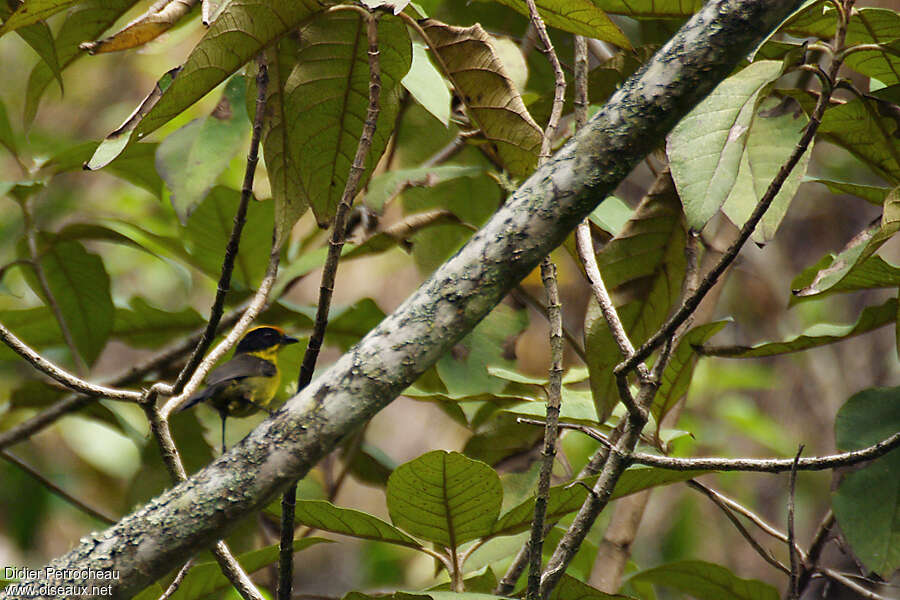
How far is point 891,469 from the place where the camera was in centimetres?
123

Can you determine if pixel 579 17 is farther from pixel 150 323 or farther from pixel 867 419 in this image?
pixel 150 323

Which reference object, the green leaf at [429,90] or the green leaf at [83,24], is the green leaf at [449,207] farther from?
the green leaf at [83,24]

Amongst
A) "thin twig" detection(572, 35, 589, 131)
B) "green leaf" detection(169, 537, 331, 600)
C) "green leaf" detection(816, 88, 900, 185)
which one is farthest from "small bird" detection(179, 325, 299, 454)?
"green leaf" detection(816, 88, 900, 185)

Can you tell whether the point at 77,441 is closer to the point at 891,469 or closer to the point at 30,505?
the point at 30,505

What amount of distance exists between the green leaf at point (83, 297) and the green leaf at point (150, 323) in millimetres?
104

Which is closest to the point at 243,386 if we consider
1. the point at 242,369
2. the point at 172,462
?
the point at 242,369

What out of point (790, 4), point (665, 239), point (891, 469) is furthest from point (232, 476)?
point (891, 469)

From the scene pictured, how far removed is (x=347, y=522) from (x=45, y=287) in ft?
2.93

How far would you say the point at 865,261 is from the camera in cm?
112

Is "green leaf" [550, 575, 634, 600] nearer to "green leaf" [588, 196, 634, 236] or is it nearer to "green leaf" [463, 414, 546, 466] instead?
"green leaf" [463, 414, 546, 466]

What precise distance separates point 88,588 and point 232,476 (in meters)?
0.14

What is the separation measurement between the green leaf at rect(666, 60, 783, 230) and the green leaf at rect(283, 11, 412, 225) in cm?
36

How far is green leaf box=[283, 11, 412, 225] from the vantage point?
108 cm

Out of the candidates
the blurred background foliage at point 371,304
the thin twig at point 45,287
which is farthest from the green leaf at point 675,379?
the thin twig at point 45,287
